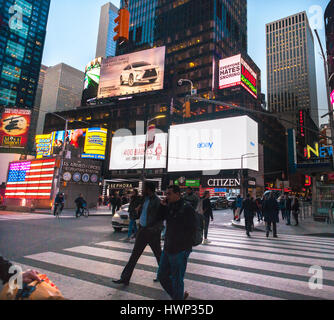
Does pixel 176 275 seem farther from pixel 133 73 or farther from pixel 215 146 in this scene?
pixel 133 73

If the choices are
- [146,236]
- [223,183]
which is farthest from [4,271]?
[223,183]

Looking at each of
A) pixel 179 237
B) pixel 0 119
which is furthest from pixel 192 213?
pixel 0 119

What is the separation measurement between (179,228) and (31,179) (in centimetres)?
2897

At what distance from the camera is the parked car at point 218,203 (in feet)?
111

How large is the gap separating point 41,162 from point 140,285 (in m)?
26.6

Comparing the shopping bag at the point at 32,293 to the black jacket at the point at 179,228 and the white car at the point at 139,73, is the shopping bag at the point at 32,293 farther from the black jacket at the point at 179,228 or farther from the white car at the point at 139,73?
the white car at the point at 139,73

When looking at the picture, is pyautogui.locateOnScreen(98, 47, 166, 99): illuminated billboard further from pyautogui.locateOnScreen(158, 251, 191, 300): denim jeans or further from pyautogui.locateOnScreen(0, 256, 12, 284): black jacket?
pyautogui.locateOnScreen(0, 256, 12, 284): black jacket

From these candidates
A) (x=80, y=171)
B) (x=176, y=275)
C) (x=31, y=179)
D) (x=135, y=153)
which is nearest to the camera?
(x=176, y=275)

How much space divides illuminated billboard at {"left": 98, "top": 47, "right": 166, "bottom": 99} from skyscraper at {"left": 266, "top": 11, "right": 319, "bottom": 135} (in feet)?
426

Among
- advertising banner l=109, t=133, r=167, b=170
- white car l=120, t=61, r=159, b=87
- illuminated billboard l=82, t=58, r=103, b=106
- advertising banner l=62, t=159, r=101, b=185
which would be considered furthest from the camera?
illuminated billboard l=82, t=58, r=103, b=106

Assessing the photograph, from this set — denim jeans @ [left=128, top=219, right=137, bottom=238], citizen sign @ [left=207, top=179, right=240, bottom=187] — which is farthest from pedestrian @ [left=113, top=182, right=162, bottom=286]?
citizen sign @ [left=207, top=179, right=240, bottom=187]

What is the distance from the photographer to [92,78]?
67250 millimetres

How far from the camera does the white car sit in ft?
172

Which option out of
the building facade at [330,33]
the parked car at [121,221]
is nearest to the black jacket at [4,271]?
the parked car at [121,221]
